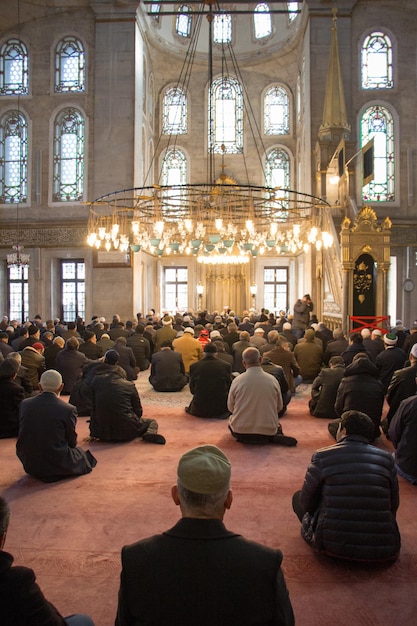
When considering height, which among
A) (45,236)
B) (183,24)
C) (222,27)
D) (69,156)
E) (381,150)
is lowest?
(45,236)

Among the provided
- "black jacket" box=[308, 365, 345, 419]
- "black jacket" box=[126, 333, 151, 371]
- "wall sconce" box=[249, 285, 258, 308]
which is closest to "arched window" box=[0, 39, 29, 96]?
"wall sconce" box=[249, 285, 258, 308]

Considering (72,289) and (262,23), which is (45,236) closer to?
(72,289)

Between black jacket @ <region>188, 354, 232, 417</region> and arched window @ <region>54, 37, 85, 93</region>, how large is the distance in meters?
14.5

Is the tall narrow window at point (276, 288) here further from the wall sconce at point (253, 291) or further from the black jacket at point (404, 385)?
the black jacket at point (404, 385)

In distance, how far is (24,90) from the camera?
18.9 meters

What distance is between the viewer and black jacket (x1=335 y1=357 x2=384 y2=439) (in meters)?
5.88

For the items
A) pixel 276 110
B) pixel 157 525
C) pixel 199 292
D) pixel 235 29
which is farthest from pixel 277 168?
pixel 157 525

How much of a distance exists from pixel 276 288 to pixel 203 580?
21.6 m

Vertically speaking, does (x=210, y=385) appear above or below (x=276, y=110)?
below

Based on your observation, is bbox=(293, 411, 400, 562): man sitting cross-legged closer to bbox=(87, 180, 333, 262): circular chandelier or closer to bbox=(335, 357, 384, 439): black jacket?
bbox=(335, 357, 384, 439): black jacket

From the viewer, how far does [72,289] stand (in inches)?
757

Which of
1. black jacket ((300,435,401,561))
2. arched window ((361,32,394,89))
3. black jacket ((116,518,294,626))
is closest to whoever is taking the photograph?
black jacket ((116,518,294,626))

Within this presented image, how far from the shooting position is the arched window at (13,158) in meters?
18.9

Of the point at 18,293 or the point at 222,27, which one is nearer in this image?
the point at 18,293
